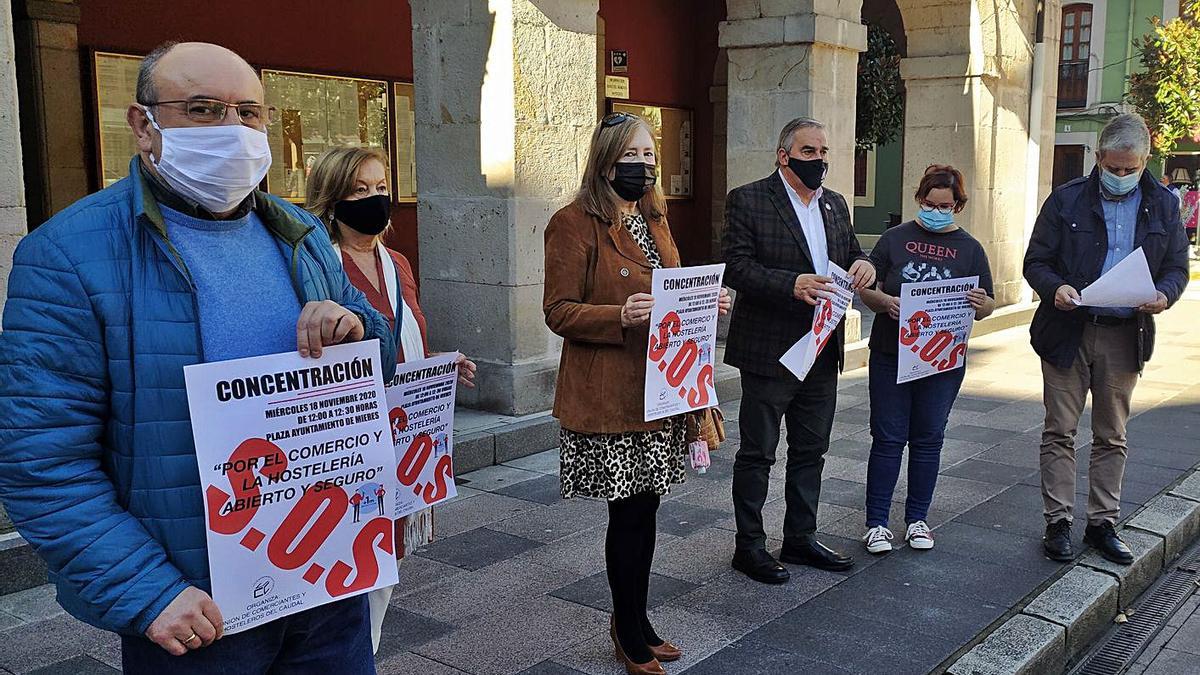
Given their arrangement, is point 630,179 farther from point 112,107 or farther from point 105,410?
point 112,107

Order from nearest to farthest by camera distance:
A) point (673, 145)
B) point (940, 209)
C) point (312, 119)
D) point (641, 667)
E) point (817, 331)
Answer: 1. point (641, 667)
2. point (817, 331)
3. point (940, 209)
4. point (312, 119)
5. point (673, 145)

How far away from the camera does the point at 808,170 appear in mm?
4570

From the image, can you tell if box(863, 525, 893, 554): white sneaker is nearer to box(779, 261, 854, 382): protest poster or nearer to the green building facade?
box(779, 261, 854, 382): protest poster

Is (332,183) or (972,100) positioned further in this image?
(972,100)

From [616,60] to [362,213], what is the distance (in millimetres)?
10711

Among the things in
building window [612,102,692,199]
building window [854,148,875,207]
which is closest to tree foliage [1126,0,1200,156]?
building window [854,148,875,207]

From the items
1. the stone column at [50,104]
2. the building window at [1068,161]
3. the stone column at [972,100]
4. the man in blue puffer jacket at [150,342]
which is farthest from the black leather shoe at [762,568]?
the building window at [1068,161]

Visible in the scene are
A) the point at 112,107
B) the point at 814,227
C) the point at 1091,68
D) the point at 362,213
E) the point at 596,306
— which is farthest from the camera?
the point at 1091,68

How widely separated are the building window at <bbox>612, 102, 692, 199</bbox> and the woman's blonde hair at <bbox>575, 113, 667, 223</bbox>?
11.0m

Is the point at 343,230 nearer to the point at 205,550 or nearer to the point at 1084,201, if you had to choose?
the point at 205,550

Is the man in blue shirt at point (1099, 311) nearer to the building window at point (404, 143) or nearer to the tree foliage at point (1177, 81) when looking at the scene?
the building window at point (404, 143)

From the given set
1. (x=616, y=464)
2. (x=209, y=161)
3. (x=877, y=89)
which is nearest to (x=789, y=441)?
(x=616, y=464)

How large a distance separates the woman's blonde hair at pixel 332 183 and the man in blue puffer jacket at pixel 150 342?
1229mm

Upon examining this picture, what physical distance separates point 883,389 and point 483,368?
3128 millimetres
